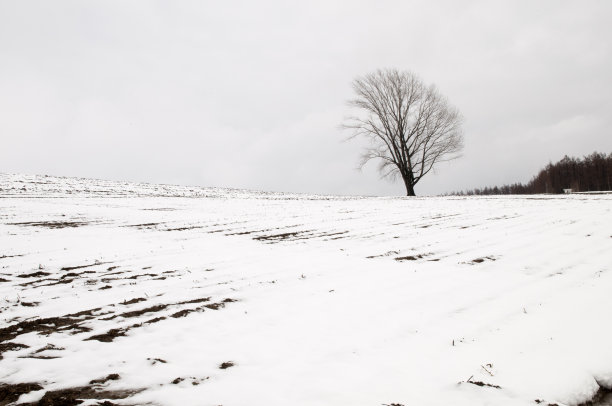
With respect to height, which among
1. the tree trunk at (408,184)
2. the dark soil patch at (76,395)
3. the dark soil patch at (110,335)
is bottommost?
the dark soil patch at (76,395)

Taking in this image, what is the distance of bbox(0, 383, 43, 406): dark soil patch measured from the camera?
6.96 feet

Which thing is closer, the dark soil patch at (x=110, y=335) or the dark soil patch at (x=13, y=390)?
the dark soil patch at (x=13, y=390)

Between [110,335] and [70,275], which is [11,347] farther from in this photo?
[70,275]

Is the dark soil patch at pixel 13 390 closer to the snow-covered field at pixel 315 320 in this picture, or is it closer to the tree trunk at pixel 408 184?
the snow-covered field at pixel 315 320

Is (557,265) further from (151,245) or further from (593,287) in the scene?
(151,245)

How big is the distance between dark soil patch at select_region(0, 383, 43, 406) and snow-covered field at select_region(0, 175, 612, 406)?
0.01m

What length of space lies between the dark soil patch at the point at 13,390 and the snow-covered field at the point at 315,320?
0.01 meters

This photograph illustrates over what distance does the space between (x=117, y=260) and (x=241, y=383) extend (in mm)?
4270

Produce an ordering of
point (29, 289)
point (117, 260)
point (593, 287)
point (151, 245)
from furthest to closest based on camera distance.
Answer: point (151, 245), point (117, 260), point (29, 289), point (593, 287)

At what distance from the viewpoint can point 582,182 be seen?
286ft

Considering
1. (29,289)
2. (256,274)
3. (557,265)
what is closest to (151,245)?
(29,289)

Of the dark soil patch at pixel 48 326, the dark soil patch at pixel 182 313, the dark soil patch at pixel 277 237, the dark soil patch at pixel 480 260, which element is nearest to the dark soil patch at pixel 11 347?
the dark soil patch at pixel 48 326

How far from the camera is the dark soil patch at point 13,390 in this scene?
83.5 inches

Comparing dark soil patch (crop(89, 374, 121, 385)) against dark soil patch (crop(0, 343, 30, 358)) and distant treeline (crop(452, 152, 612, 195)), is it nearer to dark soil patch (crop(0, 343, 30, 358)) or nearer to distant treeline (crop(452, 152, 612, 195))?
dark soil patch (crop(0, 343, 30, 358))
